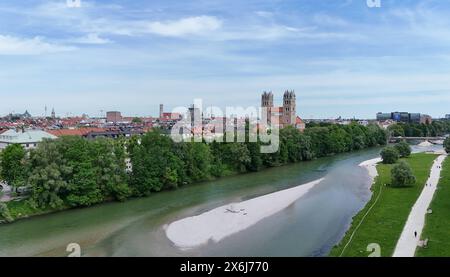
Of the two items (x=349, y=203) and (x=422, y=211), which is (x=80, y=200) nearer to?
(x=349, y=203)

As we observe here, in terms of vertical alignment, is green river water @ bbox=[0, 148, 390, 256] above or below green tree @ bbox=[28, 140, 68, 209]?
below

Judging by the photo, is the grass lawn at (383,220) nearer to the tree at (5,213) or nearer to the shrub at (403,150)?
the tree at (5,213)

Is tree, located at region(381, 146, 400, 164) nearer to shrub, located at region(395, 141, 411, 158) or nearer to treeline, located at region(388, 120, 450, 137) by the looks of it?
shrub, located at region(395, 141, 411, 158)

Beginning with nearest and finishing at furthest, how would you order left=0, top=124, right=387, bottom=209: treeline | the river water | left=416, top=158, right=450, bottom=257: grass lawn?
left=416, top=158, right=450, bottom=257: grass lawn, the river water, left=0, top=124, right=387, bottom=209: treeline

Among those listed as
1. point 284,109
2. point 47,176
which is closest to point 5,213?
point 47,176

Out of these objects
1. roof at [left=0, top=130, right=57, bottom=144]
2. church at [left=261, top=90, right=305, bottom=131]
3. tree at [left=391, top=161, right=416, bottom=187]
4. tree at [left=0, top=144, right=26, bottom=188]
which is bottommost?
tree at [left=391, top=161, right=416, bottom=187]

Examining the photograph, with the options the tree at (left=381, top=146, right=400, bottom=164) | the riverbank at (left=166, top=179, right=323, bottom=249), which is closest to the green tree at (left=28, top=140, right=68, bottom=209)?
→ the riverbank at (left=166, top=179, right=323, bottom=249)

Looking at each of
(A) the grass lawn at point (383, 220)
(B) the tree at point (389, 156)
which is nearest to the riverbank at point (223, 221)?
(A) the grass lawn at point (383, 220)
